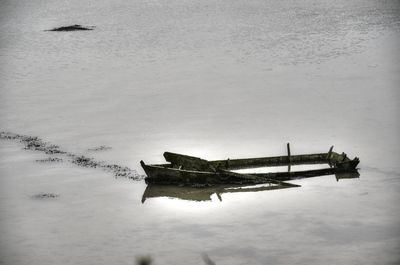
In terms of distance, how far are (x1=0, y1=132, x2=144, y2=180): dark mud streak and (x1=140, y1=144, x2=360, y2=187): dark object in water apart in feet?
5.56

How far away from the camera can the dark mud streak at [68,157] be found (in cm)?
2305

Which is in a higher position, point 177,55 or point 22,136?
point 177,55

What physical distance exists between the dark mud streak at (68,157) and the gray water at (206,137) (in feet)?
1.52

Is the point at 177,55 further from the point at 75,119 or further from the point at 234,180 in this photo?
the point at 234,180

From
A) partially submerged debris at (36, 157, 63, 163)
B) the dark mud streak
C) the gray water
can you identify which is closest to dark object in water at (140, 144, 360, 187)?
the gray water

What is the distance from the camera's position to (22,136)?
29234 millimetres

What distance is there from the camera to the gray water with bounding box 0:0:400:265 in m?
16.5

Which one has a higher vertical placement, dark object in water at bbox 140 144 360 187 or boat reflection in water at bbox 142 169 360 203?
dark object in water at bbox 140 144 360 187

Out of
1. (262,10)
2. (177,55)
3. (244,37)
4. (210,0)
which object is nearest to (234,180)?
(177,55)

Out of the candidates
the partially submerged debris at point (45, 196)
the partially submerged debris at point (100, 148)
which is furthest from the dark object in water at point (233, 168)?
the partially submerged debris at point (100, 148)

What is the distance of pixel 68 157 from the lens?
82.6 feet

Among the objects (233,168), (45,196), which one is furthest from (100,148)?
(233,168)

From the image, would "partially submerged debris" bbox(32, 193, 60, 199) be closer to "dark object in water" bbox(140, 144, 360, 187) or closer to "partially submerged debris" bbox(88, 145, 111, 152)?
"dark object in water" bbox(140, 144, 360, 187)

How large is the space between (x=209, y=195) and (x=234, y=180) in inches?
42.2
